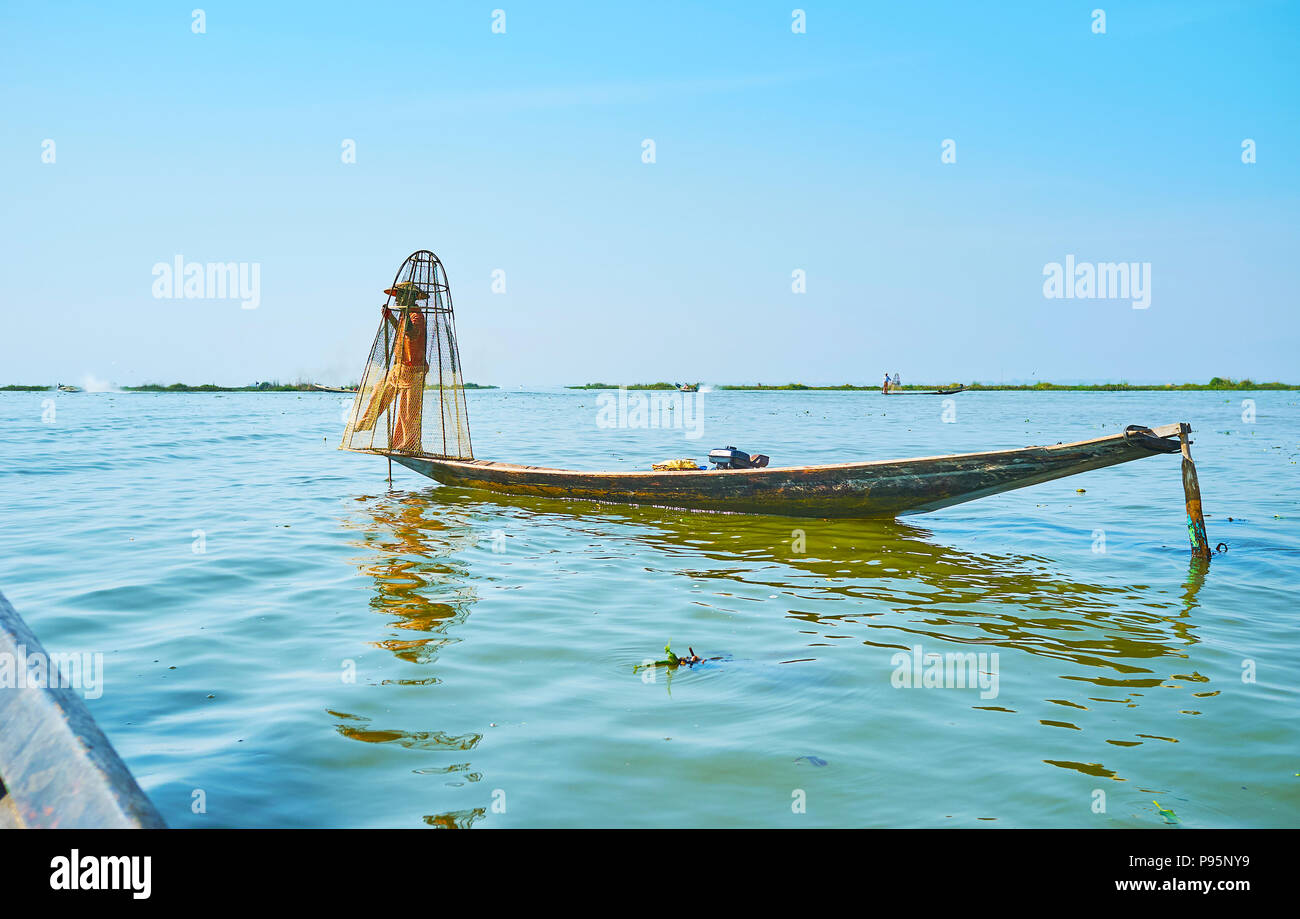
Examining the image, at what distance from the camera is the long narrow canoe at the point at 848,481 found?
9.98m

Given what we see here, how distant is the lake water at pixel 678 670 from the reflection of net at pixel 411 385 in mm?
2395

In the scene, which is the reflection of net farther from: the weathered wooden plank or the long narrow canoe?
the weathered wooden plank

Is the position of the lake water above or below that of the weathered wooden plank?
below

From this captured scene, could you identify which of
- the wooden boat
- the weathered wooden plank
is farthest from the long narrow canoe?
the weathered wooden plank

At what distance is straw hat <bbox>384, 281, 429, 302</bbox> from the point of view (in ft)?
49.3

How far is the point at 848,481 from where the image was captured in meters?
11.8

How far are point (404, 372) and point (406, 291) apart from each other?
5.20 feet

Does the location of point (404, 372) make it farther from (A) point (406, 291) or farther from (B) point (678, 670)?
(B) point (678, 670)

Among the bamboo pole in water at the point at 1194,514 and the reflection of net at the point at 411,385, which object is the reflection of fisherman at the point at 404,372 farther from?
the bamboo pole in water at the point at 1194,514

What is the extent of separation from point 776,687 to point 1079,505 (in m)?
12.5

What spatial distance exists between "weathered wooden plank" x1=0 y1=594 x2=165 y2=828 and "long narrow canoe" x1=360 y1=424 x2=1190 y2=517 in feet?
32.7
